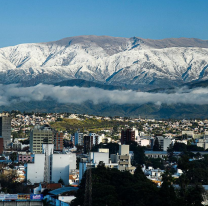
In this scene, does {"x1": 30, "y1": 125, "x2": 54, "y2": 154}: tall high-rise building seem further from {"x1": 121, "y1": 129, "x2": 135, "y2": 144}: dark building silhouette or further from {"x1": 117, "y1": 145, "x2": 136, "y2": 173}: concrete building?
{"x1": 117, "y1": 145, "x2": 136, "y2": 173}: concrete building

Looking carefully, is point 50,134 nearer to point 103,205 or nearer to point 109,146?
point 109,146

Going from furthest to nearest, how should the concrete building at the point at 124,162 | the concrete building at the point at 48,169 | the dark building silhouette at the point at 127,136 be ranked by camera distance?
the dark building silhouette at the point at 127,136, the concrete building at the point at 124,162, the concrete building at the point at 48,169

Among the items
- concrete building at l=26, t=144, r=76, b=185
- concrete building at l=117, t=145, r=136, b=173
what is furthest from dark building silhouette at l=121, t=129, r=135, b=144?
concrete building at l=26, t=144, r=76, b=185

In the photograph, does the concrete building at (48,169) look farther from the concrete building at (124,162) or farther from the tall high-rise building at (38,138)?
the tall high-rise building at (38,138)

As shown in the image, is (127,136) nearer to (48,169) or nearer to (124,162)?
(124,162)

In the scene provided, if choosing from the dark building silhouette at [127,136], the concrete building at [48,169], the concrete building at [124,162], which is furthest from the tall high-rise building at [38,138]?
the concrete building at [48,169]

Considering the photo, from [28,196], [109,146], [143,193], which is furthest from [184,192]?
[109,146]

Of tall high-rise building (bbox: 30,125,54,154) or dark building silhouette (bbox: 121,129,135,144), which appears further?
dark building silhouette (bbox: 121,129,135,144)

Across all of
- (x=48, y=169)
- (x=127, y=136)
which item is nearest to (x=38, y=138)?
(x=127, y=136)
